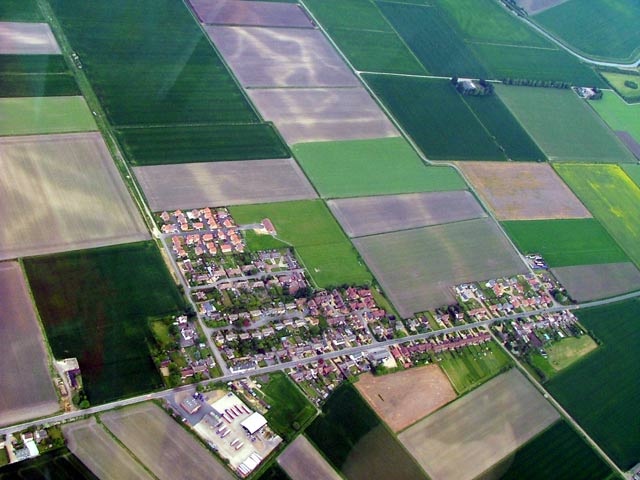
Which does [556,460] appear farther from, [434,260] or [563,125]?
[563,125]

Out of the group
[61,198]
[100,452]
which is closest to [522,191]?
[61,198]

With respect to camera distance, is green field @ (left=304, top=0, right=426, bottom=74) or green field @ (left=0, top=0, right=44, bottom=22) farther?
green field @ (left=304, top=0, right=426, bottom=74)

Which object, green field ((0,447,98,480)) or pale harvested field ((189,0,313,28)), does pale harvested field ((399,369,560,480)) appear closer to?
green field ((0,447,98,480))

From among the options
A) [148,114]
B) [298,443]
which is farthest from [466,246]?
[148,114]

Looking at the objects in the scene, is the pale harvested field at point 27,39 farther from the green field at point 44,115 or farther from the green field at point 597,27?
the green field at point 597,27

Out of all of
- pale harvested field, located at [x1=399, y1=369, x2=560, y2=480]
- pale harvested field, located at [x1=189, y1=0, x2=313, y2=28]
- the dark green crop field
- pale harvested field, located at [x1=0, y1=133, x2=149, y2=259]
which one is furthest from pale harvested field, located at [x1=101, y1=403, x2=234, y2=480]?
pale harvested field, located at [x1=189, y1=0, x2=313, y2=28]

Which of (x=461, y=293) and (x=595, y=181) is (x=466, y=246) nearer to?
(x=461, y=293)
